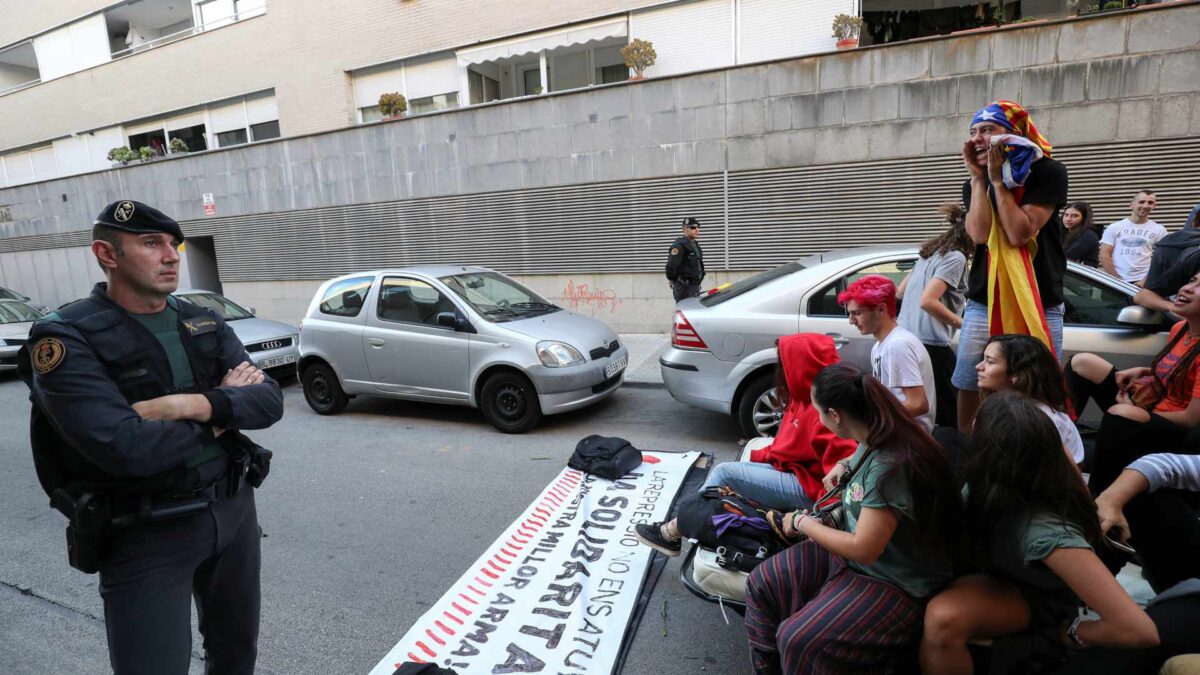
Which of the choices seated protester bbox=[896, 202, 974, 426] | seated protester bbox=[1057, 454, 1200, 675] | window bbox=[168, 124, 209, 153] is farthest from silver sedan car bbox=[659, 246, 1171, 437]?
window bbox=[168, 124, 209, 153]

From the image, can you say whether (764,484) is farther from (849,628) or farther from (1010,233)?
A: (1010,233)

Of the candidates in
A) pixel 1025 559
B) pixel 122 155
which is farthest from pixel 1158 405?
pixel 122 155

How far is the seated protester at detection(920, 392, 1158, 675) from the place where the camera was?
171cm

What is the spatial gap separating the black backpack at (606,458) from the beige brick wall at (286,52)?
345 inches

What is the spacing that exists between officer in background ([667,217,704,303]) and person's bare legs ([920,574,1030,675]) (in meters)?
6.76

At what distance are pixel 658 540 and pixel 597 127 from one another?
332 inches

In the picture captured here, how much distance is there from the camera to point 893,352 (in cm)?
316

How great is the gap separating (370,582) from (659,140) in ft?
27.0

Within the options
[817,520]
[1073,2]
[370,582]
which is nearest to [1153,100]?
[1073,2]

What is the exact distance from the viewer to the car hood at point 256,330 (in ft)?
26.5

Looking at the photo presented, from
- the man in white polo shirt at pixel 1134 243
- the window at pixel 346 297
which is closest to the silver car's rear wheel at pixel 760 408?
the man in white polo shirt at pixel 1134 243

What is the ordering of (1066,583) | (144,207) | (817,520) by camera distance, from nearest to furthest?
(1066,583) < (144,207) < (817,520)

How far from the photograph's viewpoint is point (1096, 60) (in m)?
7.59

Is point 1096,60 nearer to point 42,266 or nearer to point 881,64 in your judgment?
point 881,64
